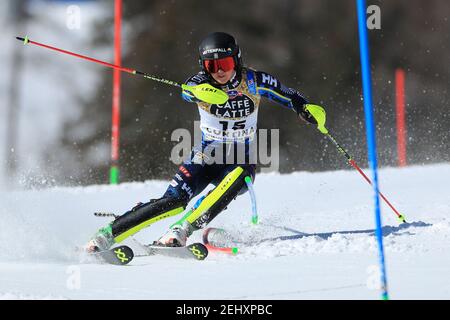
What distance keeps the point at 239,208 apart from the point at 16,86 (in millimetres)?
15244

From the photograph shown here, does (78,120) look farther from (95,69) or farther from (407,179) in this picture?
(407,179)

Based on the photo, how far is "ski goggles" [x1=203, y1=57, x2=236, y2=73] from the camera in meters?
5.18

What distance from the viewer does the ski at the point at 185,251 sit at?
190 inches

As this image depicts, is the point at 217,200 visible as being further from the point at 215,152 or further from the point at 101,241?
the point at 101,241

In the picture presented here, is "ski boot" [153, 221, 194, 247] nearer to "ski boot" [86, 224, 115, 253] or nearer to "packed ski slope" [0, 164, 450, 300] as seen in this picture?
"packed ski slope" [0, 164, 450, 300]

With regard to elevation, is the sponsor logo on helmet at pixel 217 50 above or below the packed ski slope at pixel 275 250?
above

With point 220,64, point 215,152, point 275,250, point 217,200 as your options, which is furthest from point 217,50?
point 275,250

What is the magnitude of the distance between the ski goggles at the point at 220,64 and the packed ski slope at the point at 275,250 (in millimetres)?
1083

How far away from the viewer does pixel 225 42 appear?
5.14 meters

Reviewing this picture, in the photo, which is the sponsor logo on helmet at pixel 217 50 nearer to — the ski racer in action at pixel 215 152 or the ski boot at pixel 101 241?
the ski racer in action at pixel 215 152

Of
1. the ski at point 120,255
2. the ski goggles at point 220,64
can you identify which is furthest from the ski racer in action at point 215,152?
the ski at point 120,255

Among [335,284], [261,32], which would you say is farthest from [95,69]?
[335,284]

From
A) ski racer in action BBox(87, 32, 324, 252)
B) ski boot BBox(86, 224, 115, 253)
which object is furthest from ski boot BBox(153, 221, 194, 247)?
ski boot BBox(86, 224, 115, 253)

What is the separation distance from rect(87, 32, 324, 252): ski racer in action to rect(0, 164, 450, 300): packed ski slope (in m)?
0.23
